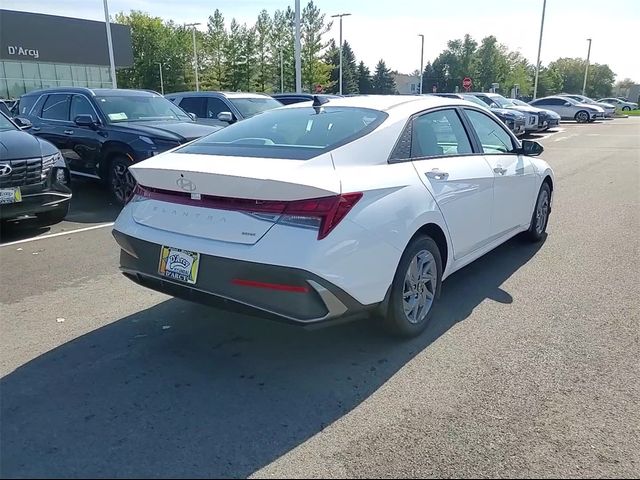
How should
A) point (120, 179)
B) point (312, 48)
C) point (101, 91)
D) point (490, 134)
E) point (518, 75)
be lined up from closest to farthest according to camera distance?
point (490, 134) < point (120, 179) < point (101, 91) < point (312, 48) < point (518, 75)

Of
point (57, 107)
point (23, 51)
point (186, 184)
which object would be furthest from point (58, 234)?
point (23, 51)

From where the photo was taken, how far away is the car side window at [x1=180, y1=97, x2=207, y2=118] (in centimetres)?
1173

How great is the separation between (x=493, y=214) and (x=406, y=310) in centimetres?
158

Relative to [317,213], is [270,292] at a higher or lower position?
lower

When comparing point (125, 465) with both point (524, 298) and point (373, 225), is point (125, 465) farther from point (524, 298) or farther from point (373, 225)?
point (524, 298)

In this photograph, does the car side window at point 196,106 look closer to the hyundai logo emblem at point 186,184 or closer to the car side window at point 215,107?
the car side window at point 215,107

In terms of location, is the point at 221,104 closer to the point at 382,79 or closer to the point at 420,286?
the point at 420,286

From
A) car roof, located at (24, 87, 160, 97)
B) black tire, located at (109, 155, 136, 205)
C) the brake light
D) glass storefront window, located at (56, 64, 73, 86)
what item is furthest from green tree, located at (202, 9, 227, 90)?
the brake light

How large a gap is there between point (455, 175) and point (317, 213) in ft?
5.22

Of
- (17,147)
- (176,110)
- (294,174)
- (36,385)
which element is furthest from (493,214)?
(176,110)

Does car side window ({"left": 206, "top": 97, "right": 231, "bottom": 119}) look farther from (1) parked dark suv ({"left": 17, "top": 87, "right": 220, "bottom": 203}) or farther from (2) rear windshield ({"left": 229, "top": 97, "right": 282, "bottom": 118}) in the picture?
(1) parked dark suv ({"left": 17, "top": 87, "right": 220, "bottom": 203})

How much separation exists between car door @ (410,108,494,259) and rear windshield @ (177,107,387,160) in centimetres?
43

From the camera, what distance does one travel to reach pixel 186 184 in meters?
3.25

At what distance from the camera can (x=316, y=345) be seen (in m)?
3.66
